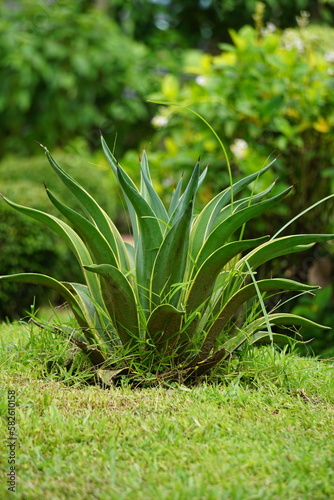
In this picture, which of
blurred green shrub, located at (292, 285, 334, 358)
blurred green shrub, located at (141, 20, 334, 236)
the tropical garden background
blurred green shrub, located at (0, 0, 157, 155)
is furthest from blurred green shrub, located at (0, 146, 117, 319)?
blurred green shrub, located at (0, 0, 157, 155)

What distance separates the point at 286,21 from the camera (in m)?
12.5

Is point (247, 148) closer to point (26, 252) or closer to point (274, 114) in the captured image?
point (274, 114)

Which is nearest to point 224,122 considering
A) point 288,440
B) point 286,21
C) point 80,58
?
point 288,440

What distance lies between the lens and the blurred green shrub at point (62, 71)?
412 inches

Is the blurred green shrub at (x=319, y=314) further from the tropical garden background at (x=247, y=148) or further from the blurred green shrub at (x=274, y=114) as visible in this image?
the blurred green shrub at (x=274, y=114)

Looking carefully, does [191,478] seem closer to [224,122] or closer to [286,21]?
[224,122]

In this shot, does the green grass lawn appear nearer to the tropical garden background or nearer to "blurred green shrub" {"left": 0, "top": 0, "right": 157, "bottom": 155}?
the tropical garden background

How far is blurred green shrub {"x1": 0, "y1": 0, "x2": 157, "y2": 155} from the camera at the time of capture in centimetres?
1046

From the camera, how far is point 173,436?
1964 millimetres

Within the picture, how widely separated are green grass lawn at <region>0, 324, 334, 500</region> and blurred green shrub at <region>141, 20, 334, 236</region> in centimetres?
237

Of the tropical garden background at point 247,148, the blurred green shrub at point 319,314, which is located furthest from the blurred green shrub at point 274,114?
the blurred green shrub at point 319,314

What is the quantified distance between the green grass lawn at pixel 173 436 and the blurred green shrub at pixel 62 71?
8295 mm

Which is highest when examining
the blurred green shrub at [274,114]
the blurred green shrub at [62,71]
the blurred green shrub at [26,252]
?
the blurred green shrub at [274,114]

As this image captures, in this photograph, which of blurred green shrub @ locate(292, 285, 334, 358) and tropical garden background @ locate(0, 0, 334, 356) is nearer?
tropical garden background @ locate(0, 0, 334, 356)
